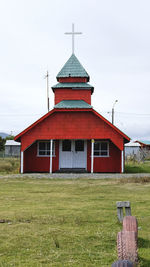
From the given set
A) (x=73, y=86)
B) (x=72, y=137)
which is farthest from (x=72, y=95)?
(x=72, y=137)

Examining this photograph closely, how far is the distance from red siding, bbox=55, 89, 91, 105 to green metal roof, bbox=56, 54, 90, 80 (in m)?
1.18

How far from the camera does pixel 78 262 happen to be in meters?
4.82

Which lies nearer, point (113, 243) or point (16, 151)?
point (113, 243)

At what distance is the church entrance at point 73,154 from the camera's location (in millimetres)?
24078

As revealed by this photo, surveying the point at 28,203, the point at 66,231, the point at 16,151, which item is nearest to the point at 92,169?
the point at 28,203

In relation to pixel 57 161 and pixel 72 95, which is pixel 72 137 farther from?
pixel 72 95

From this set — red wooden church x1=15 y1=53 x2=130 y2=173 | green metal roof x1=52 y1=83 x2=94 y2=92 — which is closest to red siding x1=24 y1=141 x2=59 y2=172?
red wooden church x1=15 y1=53 x2=130 y2=173

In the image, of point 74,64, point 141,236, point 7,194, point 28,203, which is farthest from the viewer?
point 74,64

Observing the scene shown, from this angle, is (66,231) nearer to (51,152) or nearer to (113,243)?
(113,243)

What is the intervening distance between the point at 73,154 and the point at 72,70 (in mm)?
6121

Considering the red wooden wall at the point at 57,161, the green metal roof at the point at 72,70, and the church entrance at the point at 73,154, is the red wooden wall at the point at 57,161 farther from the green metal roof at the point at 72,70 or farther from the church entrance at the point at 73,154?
the green metal roof at the point at 72,70

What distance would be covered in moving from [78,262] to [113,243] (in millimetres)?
1130

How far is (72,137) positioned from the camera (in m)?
22.9

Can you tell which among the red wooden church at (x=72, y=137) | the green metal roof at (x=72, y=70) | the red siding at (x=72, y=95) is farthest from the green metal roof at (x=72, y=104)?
the green metal roof at (x=72, y=70)
